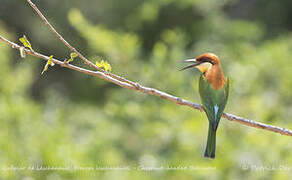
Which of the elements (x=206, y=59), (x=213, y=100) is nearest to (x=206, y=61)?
(x=206, y=59)

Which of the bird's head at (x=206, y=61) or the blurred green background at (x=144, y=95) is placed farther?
the blurred green background at (x=144, y=95)

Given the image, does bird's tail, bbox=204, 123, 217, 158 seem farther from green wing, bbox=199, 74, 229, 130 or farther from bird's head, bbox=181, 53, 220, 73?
bird's head, bbox=181, 53, 220, 73

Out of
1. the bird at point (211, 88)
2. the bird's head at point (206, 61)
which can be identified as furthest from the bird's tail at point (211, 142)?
the bird's head at point (206, 61)

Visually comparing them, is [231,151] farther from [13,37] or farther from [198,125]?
[13,37]

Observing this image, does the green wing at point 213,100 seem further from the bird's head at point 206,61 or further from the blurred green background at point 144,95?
the blurred green background at point 144,95

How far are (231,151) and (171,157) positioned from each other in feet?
1.54

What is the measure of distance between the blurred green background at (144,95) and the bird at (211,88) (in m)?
0.80

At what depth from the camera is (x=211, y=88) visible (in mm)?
1685

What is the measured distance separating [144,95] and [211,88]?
5.35 ft

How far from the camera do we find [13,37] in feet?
13.0

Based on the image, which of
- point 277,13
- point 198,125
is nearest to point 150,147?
point 198,125

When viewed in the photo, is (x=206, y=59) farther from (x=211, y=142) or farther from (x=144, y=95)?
(x=144, y=95)

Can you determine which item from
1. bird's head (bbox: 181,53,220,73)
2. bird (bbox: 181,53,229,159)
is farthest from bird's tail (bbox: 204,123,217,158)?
bird's head (bbox: 181,53,220,73)

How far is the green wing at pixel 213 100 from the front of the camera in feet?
5.21
